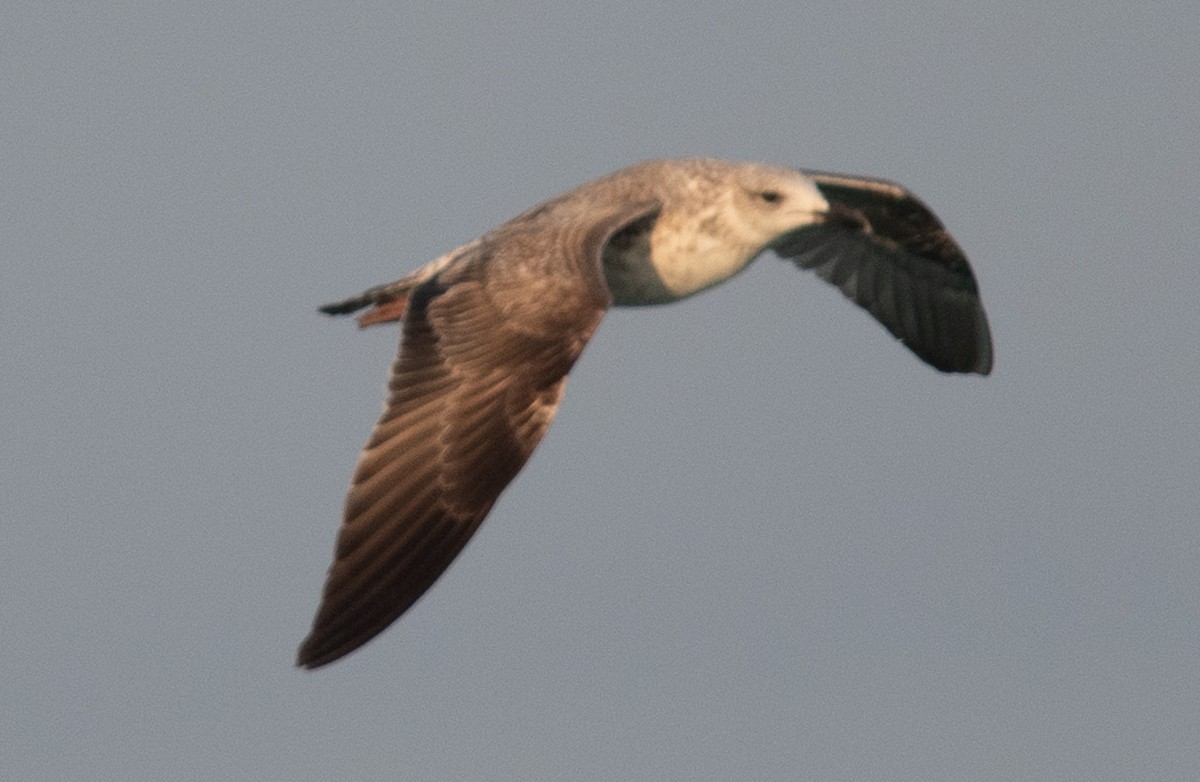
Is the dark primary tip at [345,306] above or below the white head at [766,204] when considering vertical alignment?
below

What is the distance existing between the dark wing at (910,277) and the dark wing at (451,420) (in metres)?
5.00

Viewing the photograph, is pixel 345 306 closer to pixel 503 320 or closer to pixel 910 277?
Result: pixel 503 320

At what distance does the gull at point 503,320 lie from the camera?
13711mm

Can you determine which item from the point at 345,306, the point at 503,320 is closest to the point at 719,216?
the point at 503,320

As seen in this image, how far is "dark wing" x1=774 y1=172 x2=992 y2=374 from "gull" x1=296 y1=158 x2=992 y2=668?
0.43 meters

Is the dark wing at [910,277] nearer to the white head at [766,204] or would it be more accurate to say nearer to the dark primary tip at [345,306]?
the white head at [766,204]

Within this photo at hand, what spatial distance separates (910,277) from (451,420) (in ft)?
22.0

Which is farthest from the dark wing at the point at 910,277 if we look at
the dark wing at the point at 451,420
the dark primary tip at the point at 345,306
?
the dark wing at the point at 451,420

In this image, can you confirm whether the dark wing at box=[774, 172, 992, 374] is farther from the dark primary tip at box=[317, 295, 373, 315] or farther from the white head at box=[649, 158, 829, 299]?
the dark primary tip at box=[317, 295, 373, 315]

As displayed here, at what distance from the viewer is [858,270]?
19844mm

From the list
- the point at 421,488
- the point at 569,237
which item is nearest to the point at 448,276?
the point at 569,237

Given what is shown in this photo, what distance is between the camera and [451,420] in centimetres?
1425

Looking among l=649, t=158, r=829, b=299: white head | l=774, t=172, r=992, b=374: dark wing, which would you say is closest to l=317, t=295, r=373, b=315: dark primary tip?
l=649, t=158, r=829, b=299: white head

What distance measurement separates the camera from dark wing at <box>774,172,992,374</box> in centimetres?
1945
